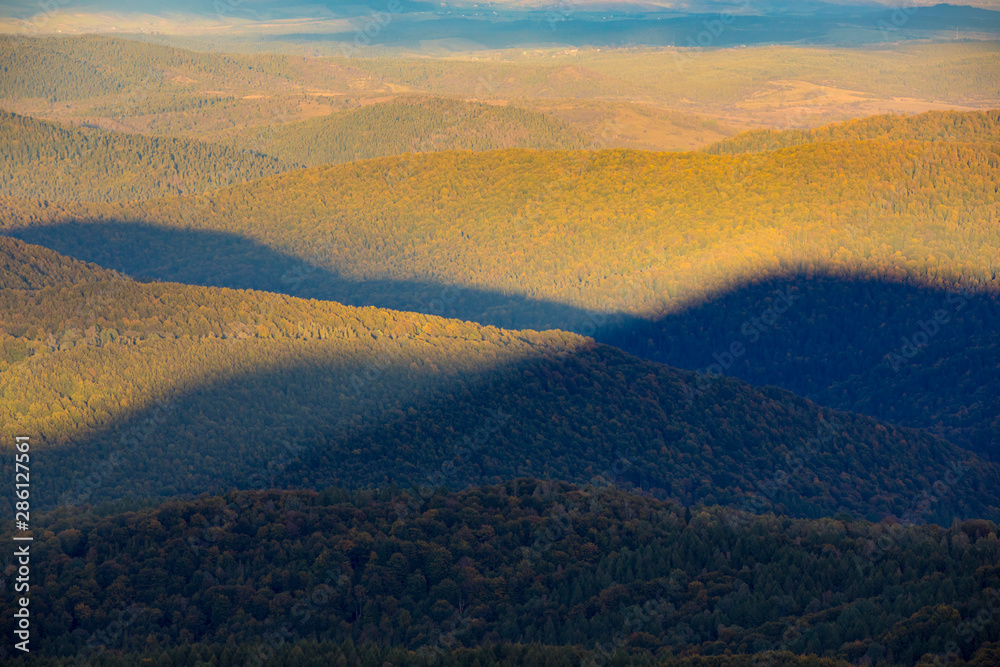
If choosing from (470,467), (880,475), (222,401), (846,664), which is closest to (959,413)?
(880,475)

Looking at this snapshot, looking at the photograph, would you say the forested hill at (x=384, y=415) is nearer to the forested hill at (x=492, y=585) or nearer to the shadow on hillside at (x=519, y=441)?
the shadow on hillside at (x=519, y=441)

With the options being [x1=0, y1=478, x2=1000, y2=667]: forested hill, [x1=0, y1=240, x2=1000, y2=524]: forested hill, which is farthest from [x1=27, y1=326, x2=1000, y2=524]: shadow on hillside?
[x1=0, y1=478, x2=1000, y2=667]: forested hill

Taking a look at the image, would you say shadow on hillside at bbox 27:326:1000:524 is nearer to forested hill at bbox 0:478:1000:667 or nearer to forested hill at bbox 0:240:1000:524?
forested hill at bbox 0:240:1000:524

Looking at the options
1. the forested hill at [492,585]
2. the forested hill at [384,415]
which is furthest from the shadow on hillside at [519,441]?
the forested hill at [492,585]

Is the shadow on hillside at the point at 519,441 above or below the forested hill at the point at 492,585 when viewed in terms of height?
below

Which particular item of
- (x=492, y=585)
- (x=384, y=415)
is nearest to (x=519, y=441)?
(x=384, y=415)

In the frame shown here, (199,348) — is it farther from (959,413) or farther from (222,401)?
(959,413)
